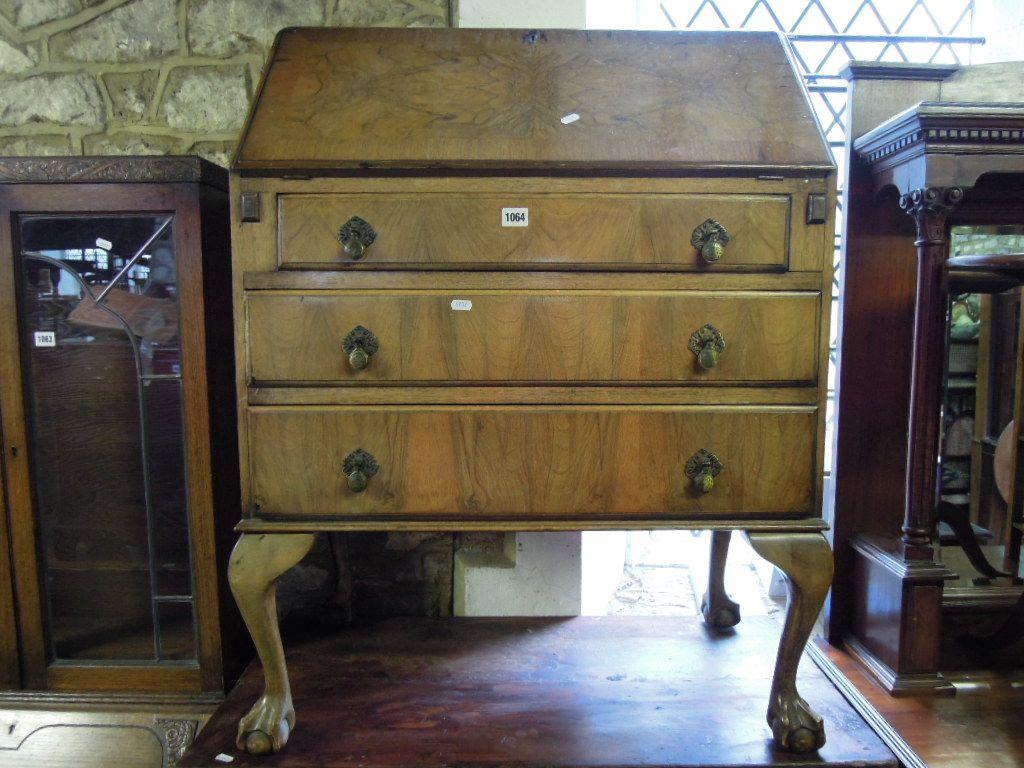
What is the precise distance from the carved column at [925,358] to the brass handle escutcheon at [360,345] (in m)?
1.29

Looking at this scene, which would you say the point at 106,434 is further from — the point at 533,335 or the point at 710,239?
the point at 710,239

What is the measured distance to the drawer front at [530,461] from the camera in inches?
51.1

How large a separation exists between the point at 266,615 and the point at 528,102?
1.16m

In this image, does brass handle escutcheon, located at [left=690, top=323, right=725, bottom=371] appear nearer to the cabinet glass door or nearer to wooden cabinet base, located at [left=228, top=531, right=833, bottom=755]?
wooden cabinet base, located at [left=228, top=531, right=833, bottom=755]

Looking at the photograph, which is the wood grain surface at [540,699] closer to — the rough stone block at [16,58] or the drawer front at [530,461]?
the drawer front at [530,461]

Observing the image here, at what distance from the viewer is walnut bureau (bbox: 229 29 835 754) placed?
1.27 metres

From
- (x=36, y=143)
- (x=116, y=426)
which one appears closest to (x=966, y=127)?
(x=116, y=426)

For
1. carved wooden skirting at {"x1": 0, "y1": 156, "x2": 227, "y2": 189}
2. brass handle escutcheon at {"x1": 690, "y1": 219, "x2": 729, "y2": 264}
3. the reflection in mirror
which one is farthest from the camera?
the reflection in mirror

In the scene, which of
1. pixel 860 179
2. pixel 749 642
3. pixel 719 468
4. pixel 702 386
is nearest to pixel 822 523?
pixel 719 468

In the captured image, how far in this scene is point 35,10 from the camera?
1.91m

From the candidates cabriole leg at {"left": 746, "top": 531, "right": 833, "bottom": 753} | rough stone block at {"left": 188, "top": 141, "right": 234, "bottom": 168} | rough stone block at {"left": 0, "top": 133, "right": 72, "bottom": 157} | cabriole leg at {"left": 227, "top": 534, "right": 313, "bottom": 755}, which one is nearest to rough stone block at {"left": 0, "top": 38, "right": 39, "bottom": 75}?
rough stone block at {"left": 0, "top": 133, "right": 72, "bottom": 157}

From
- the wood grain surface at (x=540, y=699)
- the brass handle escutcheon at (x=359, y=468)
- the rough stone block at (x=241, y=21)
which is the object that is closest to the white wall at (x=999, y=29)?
the wood grain surface at (x=540, y=699)

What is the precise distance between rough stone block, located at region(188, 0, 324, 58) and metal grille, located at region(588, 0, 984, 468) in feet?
4.14

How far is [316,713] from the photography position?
60.6 inches
